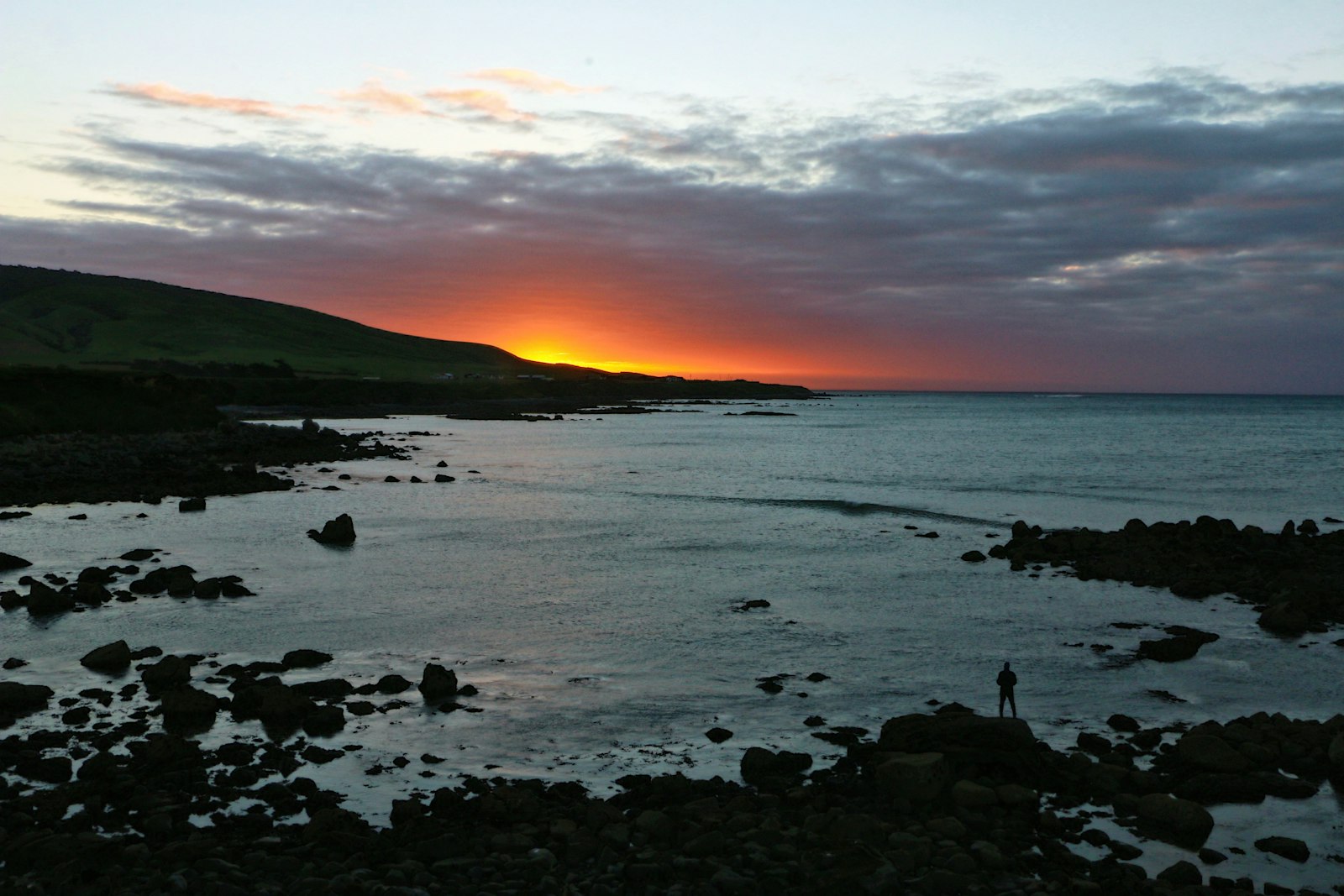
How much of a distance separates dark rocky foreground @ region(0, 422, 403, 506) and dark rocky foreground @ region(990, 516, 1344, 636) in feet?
148

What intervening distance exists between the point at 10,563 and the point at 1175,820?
36.3 metres

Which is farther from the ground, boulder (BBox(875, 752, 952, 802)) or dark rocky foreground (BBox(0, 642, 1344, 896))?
boulder (BBox(875, 752, 952, 802))

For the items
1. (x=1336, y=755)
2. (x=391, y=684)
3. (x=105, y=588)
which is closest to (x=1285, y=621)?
(x=1336, y=755)

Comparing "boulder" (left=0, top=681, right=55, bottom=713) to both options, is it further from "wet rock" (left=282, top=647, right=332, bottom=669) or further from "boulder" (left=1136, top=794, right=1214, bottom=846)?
"boulder" (left=1136, top=794, right=1214, bottom=846)

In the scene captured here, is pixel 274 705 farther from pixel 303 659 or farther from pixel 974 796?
pixel 974 796

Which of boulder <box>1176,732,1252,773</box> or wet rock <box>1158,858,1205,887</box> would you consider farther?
boulder <box>1176,732,1252,773</box>

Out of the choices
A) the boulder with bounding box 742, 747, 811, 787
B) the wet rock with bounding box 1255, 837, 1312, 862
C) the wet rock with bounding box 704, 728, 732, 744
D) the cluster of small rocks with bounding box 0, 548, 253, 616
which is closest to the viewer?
the wet rock with bounding box 1255, 837, 1312, 862

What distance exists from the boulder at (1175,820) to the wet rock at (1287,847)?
705 millimetres

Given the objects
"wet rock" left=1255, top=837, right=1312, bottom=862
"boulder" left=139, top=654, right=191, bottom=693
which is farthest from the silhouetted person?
"boulder" left=139, top=654, right=191, bottom=693

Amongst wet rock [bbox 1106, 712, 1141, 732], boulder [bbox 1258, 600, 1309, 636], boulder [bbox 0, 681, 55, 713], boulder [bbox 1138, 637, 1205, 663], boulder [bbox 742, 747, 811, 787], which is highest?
boulder [bbox 1258, 600, 1309, 636]

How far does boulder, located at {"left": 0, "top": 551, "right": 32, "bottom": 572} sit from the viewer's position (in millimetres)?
32594

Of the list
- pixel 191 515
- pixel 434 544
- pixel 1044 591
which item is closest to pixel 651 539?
pixel 434 544

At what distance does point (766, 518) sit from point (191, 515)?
29852 millimetres

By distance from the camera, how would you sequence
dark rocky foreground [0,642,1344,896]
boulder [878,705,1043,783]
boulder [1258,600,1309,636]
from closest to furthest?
dark rocky foreground [0,642,1344,896] → boulder [878,705,1043,783] → boulder [1258,600,1309,636]
